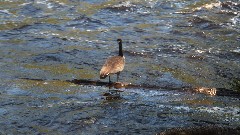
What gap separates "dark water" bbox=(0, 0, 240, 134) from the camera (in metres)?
10.9

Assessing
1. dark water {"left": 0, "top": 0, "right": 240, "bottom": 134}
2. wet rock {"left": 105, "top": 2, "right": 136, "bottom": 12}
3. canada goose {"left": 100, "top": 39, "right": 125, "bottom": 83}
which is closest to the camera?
dark water {"left": 0, "top": 0, "right": 240, "bottom": 134}

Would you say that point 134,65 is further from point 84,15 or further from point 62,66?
point 84,15

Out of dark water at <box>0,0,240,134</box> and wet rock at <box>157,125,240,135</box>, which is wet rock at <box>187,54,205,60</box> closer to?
dark water at <box>0,0,240,134</box>

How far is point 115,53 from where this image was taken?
62.5 ft

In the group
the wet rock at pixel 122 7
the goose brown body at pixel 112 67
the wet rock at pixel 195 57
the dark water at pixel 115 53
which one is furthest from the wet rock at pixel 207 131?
the wet rock at pixel 122 7

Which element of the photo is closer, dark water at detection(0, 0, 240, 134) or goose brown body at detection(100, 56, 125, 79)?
dark water at detection(0, 0, 240, 134)

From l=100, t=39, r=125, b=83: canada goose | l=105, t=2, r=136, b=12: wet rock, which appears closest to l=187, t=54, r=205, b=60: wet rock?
l=100, t=39, r=125, b=83: canada goose

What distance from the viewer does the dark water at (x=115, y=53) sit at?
1087cm

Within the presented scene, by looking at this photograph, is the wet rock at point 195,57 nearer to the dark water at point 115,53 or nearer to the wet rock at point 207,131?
the dark water at point 115,53

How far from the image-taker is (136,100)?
40.4 feet

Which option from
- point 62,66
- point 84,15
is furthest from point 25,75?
point 84,15

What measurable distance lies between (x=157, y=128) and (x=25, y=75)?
650 centimetres

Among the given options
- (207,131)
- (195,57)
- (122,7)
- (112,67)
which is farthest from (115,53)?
(207,131)

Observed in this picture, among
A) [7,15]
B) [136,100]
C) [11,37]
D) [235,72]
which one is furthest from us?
[7,15]
